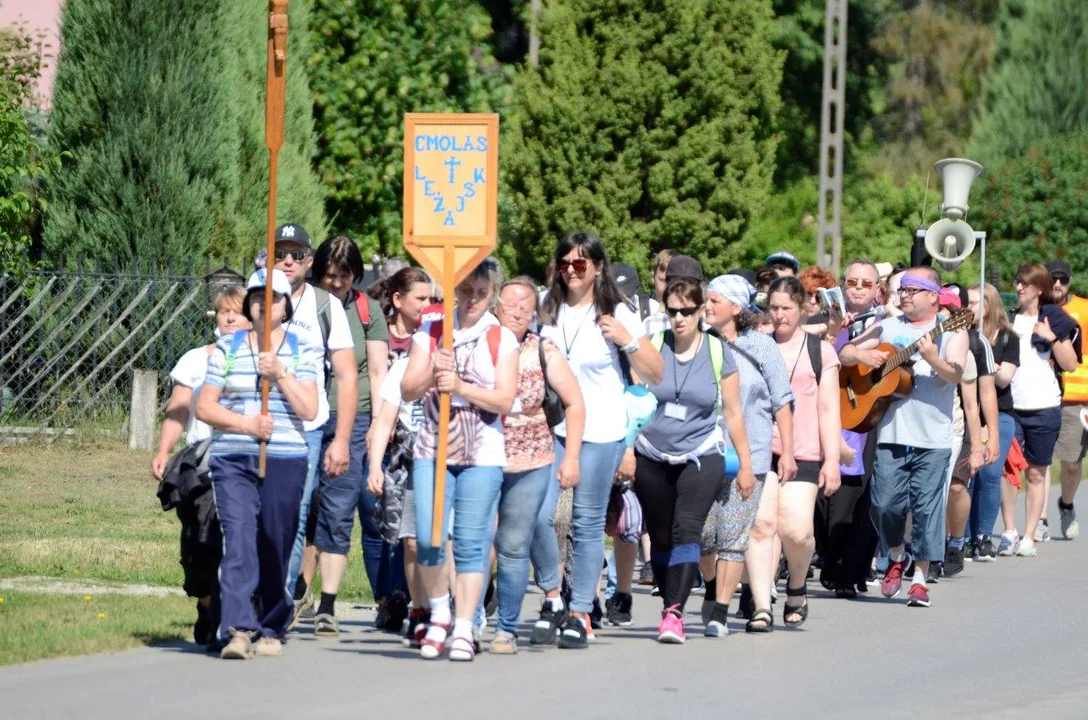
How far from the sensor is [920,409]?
12.4 meters

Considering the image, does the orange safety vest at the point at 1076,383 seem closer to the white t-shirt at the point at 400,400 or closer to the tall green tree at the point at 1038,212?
the white t-shirt at the point at 400,400

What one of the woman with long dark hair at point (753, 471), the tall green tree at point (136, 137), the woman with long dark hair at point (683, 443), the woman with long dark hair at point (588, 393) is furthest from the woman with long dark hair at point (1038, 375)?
the tall green tree at point (136, 137)

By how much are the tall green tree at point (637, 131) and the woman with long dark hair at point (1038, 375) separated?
2003 centimetres

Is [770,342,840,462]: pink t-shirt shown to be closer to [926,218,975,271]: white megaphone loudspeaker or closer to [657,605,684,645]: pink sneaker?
[657,605,684,645]: pink sneaker

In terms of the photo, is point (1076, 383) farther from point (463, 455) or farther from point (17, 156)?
point (17, 156)

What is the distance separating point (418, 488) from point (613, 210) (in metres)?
27.2

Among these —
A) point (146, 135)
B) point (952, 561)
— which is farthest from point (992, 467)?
point (146, 135)

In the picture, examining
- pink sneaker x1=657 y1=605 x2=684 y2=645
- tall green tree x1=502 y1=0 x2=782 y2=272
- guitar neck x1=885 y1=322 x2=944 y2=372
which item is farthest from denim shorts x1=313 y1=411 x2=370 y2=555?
tall green tree x1=502 y1=0 x2=782 y2=272

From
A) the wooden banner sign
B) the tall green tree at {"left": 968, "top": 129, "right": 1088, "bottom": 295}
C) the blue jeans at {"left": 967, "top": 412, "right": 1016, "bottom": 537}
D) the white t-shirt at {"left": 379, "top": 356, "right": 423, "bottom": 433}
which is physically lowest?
the blue jeans at {"left": 967, "top": 412, "right": 1016, "bottom": 537}

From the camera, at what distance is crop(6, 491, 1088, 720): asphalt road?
8055 millimetres

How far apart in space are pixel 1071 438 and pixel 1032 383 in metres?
0.95

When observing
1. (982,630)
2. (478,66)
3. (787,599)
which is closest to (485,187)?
(787,599)

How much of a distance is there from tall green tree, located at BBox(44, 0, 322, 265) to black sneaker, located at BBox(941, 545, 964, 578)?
9567 mm

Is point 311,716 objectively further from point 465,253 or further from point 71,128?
point 71,128
